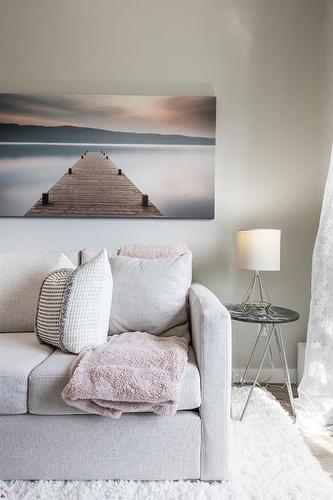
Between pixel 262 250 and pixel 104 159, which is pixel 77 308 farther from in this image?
pixel 104 159

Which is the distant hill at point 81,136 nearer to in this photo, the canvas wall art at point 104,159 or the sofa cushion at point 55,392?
the canvas wall art at point 104,159

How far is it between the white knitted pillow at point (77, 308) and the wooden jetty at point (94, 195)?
2.79 feet

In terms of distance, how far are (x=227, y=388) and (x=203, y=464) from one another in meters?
0.31

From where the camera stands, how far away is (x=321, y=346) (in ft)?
6.94

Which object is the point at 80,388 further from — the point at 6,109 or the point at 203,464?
the point at 6,109

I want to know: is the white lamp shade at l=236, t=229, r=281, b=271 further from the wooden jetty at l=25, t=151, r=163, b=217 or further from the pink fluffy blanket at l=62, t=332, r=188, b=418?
the pink fluffy blanket at l=62, t=332, r=188, b=418

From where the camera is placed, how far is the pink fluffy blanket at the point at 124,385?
4.79ft

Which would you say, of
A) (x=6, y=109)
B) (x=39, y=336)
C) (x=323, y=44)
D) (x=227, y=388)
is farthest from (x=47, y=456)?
(x=323, y=44)

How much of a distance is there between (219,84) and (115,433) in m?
2.28

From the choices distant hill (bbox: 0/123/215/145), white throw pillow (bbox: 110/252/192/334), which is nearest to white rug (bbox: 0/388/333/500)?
white throw pillow (bbox: 110/252/192/334)

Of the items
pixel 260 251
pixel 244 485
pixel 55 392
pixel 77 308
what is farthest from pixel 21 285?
pixel 244 485

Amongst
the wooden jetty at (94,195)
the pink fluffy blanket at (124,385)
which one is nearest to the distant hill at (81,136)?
the wooden jetty at (94,195)

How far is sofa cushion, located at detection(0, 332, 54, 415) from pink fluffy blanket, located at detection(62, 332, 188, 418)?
0.19m

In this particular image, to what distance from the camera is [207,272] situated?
280 cm
